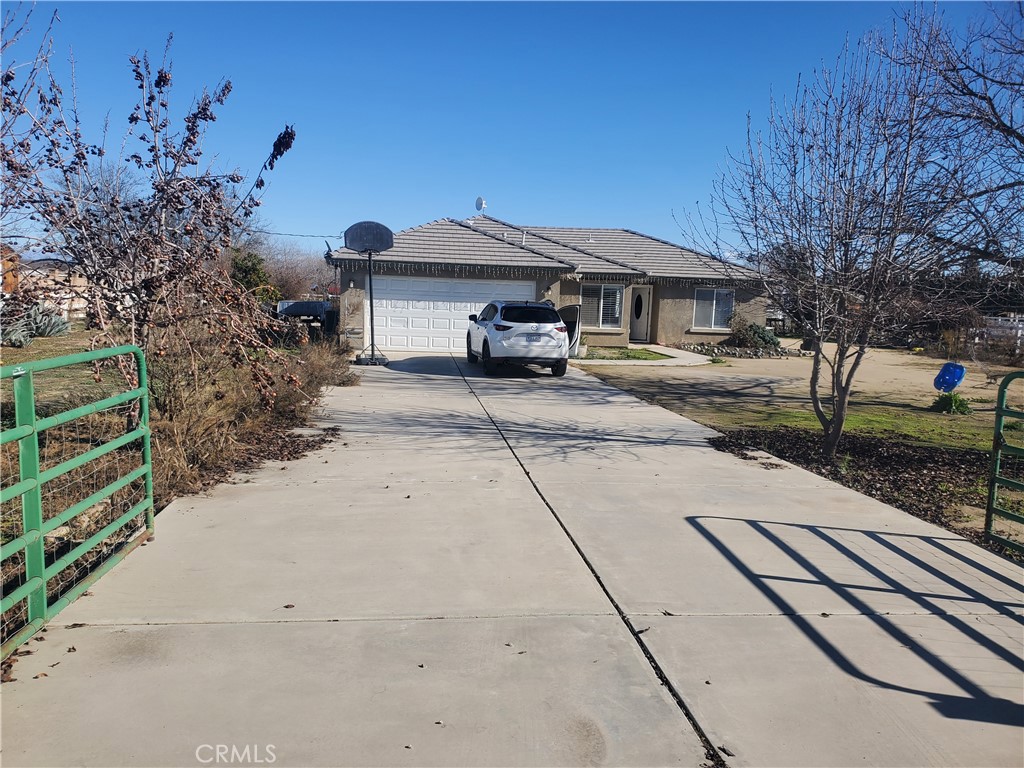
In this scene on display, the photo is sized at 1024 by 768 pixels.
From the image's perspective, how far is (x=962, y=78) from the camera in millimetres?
9797

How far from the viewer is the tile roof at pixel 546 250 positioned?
22625 mm

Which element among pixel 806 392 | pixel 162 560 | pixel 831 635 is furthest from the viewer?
pixel 806 392

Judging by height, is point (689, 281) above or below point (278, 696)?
above

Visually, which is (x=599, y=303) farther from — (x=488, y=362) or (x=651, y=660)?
(x=651, y=660)

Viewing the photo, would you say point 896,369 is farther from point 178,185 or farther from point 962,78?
point 178,185

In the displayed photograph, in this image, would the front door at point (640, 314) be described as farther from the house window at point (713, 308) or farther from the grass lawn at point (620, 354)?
the grass lawn at point (620, 354)

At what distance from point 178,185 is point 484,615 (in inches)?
220

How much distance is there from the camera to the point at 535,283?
2300cm

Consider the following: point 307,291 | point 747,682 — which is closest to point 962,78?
point 747,682

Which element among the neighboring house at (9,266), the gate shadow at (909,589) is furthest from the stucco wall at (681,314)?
the neighboring house at (9,266)

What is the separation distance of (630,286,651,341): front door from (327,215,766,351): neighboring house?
38 millimetres

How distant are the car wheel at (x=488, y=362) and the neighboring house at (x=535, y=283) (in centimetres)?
512

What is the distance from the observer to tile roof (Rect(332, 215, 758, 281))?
22625 millimetres

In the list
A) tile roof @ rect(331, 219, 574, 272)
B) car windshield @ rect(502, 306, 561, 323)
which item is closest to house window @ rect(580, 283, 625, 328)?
tile roof @ rect(331, 219, 574, 272)
